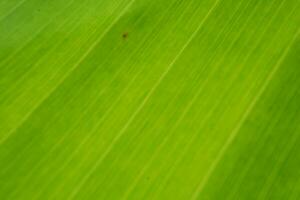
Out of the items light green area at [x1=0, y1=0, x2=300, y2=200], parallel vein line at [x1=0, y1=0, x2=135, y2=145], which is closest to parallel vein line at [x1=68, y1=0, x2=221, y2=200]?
light green area at [x1=0, y1=0, x2=300, y2=200]

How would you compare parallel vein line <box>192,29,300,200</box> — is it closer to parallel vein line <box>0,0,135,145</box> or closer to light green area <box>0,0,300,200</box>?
light green area <box>0,0,300,200</box>

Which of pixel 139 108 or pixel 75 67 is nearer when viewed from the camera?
pixel 139 108

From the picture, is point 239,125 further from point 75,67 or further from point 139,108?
point 75,67

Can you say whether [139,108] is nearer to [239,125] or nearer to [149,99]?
[149,99]

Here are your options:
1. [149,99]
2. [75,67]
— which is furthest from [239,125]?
[75,67]

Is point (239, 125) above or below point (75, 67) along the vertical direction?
above

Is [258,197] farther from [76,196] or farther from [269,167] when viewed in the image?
[76,196]

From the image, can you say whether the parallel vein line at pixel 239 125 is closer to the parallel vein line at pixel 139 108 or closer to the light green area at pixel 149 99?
the light green area at pixel 149 99

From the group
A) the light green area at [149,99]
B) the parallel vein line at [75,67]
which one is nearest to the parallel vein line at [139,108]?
the light green area at [149,99]

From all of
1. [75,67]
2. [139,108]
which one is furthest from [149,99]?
[75,67]
